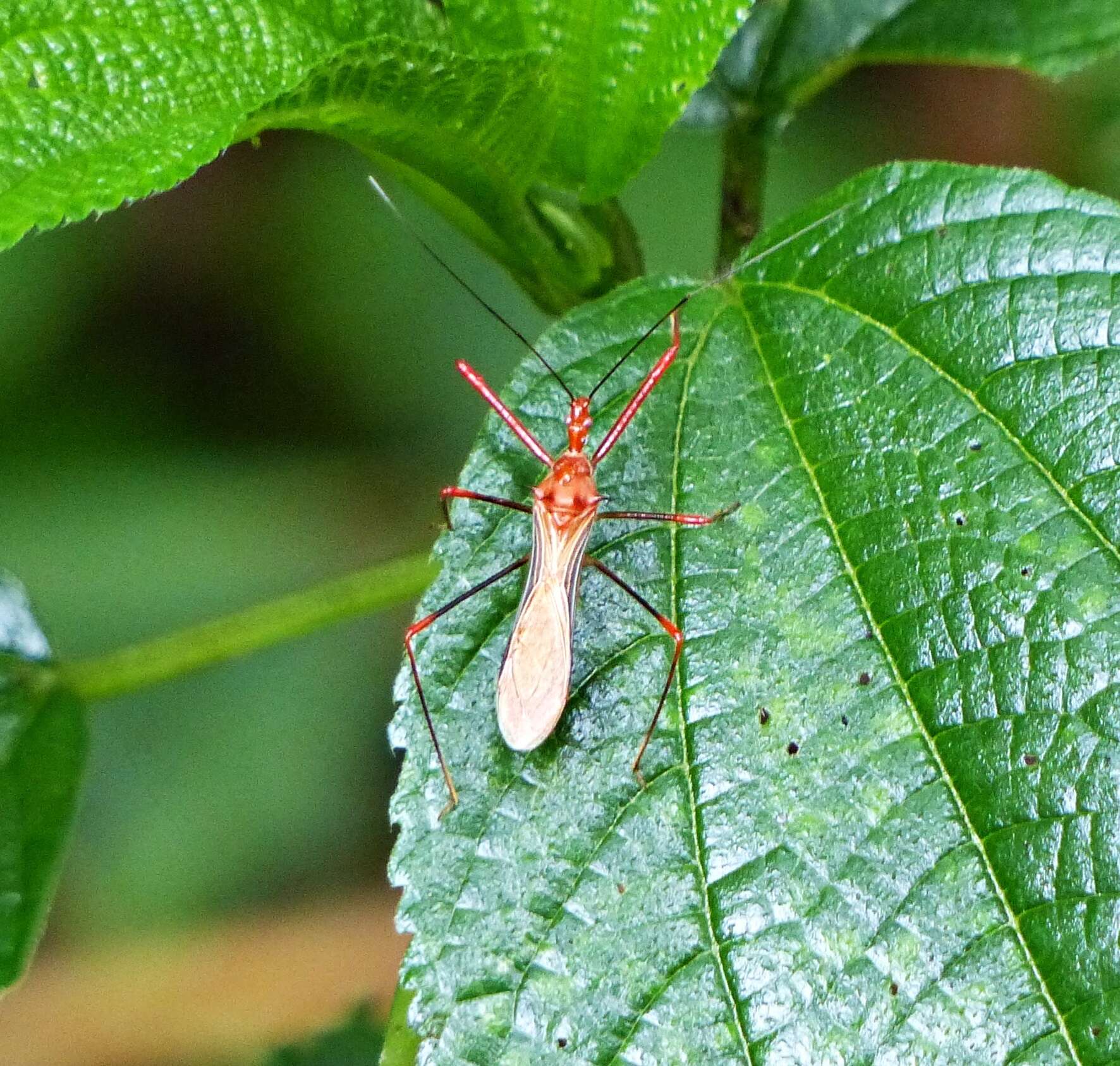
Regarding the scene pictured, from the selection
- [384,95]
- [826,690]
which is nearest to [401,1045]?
[826,690]

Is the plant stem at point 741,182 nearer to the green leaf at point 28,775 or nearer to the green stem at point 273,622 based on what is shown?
the green stem at point 273,622

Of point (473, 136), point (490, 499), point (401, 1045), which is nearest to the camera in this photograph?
point (401, 1045)

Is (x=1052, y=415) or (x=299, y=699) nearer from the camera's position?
(x=1052, y=415)

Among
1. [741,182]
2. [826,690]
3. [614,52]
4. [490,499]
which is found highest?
[741,182]

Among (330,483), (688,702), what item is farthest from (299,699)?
(688,702)

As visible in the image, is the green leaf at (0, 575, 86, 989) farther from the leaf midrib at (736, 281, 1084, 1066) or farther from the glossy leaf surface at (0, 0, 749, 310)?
the leaf midrib at (736, 281, 1084, 1066)

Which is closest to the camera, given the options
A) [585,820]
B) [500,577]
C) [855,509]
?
[585,820]

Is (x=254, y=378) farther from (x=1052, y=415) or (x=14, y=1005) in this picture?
(x=1052, y=415)

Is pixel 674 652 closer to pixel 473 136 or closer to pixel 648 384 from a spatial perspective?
pixel 648 384

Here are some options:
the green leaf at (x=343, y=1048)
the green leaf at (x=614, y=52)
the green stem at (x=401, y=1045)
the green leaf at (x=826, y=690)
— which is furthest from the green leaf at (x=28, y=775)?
the green leaf at (x=614, y=52)
